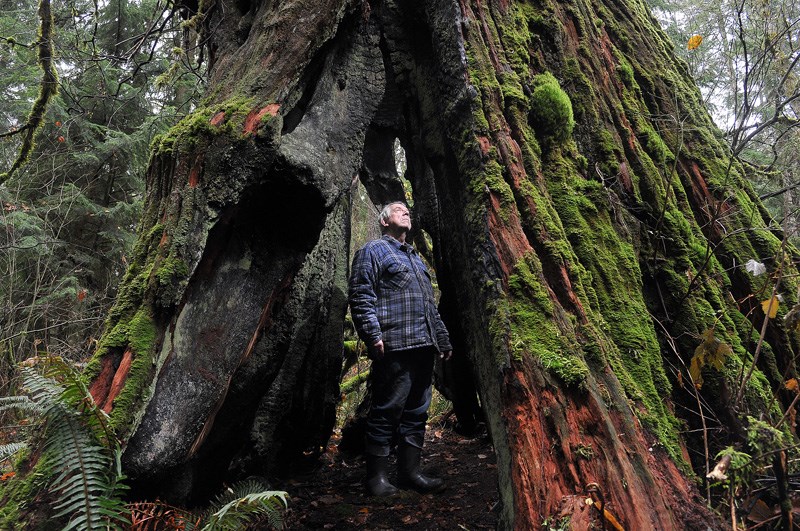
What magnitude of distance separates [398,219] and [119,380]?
3.04 meters

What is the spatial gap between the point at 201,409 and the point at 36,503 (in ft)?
3.03

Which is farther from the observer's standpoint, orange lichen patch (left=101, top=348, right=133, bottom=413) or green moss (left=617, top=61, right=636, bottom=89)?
green moss (left=617, top=61, right=636, bottom=89)

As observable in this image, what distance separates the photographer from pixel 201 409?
10.4ft

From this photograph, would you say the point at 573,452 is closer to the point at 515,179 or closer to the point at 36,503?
the point at 515,179

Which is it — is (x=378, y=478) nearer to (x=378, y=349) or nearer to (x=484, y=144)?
(x=378, y=349)

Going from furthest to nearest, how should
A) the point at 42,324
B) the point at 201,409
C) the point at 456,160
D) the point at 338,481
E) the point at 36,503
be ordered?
1. the point at 42,324
2. the point at 338,481
3. the point at 456,160
4. the point at 201,409
5. the point at 36,503

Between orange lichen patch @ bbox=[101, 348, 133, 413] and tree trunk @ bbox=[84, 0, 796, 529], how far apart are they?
13mm

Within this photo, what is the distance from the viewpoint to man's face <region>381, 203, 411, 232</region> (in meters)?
5.21

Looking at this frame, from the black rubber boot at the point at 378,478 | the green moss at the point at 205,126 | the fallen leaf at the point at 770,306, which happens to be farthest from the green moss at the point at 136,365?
the fallen leaf at the point at 770,306

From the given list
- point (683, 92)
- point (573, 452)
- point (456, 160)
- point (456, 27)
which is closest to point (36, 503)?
point (573, 452)

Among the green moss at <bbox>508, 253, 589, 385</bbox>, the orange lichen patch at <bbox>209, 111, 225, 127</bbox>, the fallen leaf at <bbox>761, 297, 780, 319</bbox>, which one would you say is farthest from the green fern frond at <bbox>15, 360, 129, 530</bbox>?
the fallen leaf at <bbox>761, 297, 780, 319</bbox>

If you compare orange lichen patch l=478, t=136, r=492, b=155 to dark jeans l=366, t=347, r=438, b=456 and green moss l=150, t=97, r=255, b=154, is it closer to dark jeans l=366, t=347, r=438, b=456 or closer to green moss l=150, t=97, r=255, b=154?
green moss l=150, t=97, r=255, b=154

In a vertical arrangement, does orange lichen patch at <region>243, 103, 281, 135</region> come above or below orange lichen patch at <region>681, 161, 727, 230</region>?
above

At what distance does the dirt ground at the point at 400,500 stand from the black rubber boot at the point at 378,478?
0.08 meters
